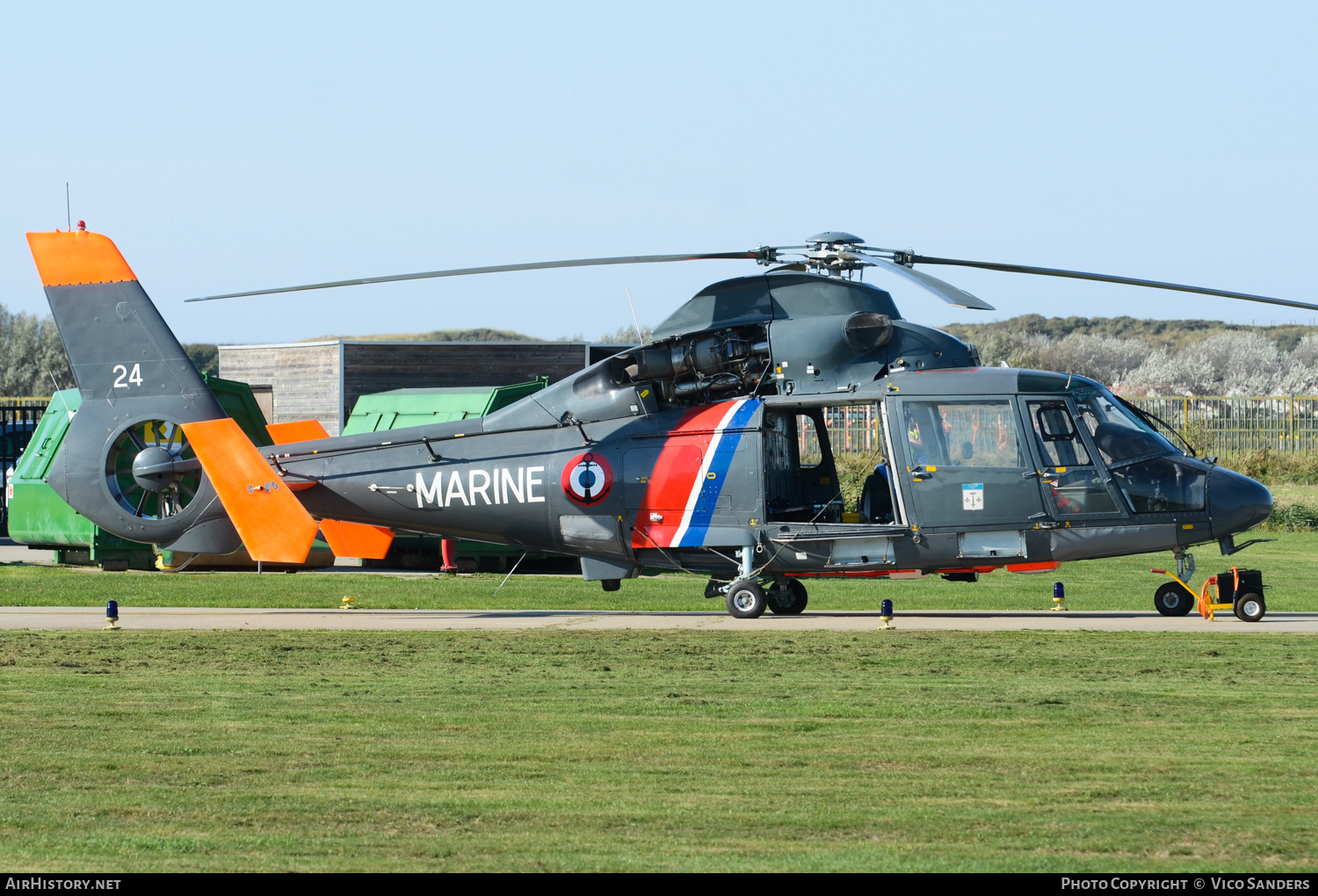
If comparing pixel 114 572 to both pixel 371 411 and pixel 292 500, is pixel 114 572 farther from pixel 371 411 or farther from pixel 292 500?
pixel 292 500

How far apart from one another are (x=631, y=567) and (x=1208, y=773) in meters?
Answer: 10.2

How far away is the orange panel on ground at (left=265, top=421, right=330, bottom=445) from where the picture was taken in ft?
59.6

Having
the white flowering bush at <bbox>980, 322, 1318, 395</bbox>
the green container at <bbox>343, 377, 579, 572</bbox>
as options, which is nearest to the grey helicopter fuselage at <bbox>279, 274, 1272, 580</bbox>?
the green container at <bbox>343, 377, 579, 572</bbox>

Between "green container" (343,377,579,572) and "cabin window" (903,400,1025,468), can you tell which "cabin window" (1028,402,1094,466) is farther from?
"green container" (343,377,579,572)

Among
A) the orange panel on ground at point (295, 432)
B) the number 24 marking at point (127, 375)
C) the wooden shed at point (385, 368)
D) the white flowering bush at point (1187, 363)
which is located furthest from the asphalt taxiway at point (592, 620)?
the white flowering bush at point (1187, 363)

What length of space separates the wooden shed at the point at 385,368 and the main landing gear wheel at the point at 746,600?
14.1 metres

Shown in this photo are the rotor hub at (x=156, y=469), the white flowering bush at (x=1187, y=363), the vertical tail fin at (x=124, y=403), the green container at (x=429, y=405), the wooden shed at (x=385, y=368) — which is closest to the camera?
the rotor hub at (x=156, y=469)

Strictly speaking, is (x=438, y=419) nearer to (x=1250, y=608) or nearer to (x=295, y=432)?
(x=295, y=432)

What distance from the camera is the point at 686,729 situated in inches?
369

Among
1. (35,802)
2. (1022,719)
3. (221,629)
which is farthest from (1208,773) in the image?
(221,629)

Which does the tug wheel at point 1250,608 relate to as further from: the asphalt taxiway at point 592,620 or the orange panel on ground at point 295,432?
the orange panel on ground at point 295,432

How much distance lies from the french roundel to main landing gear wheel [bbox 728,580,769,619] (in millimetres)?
2015

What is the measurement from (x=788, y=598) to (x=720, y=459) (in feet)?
7.53

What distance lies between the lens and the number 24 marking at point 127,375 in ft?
56.9
